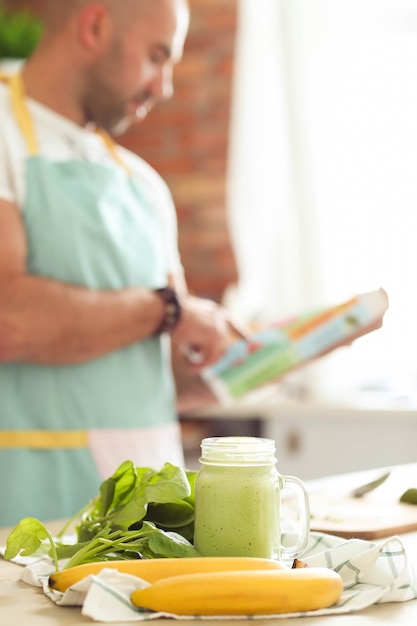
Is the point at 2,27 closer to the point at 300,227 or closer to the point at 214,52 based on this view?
the point at 214,52

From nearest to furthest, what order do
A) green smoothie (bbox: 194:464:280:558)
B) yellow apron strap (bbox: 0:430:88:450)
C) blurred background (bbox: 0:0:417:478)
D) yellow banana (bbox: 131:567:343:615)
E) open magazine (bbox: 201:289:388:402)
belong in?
yellow banana (bbox: 131:567:343:615) < green smoothie (bbox: 194:464:280:558) < open magazine (bbox: 201:289:388:402) < yellow apron strap (bbox: 0:430:88:450) < blurred background (bbox: 0:0:417:478)

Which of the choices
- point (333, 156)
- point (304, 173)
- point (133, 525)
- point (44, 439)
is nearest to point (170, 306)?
point (44, 439)

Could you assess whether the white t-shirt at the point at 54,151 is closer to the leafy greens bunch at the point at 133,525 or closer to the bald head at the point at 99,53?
the bald head at the point at 99,53

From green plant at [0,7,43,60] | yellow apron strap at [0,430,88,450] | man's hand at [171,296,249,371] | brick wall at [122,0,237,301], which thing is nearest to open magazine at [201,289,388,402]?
man's hand at [171,296,249,371]

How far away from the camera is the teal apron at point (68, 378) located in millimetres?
1782

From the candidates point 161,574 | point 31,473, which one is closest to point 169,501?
point 161,574

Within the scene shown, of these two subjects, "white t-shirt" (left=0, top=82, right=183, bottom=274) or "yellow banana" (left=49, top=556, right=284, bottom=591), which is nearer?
"yellow banana" (left=49, top=556, right=284, bottom=591)

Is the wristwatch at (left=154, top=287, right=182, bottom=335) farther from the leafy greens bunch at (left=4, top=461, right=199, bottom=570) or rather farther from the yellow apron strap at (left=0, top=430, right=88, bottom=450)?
the leafy greens bunch at (left=4, top=461, right=199, bottom=570)

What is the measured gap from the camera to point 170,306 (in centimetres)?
184

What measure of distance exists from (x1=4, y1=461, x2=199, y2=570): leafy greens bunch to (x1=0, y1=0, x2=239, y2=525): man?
0.70 m

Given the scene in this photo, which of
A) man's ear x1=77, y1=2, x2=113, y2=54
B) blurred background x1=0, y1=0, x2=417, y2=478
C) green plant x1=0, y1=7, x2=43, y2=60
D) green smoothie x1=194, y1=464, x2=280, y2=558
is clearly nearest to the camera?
green smoothie x1=194, y1=464, x2=280, y2=558

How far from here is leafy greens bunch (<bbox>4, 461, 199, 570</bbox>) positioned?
94cm

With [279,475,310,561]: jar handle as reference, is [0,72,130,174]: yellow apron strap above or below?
above

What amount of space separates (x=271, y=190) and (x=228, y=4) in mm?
778
